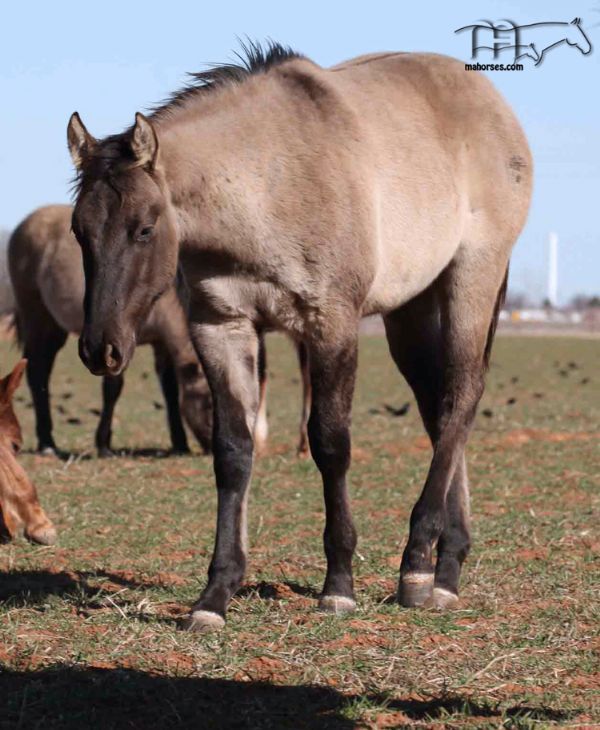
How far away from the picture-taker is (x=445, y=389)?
19.9 feet

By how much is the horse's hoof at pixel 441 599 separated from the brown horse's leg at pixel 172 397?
21.8 feet

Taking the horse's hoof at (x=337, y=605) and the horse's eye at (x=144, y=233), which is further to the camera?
the horse's hoof at (x=337, y=605)

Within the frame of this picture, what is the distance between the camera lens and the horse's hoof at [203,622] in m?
5.01

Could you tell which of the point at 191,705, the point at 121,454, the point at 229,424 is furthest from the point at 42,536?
the point at 121,454

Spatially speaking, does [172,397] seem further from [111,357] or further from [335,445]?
[111,357]

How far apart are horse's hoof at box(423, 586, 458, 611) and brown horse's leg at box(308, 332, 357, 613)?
385mm

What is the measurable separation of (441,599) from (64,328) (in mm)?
7853

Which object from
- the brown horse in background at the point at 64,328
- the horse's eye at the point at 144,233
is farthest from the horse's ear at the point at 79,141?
the brown horse in background at the point at 64,328

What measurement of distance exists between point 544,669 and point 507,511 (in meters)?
3.66

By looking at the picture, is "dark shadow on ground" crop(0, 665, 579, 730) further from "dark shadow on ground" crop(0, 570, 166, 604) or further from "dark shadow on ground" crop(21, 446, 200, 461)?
"dark shadow on ground" crop(21, 446, 200, 461)

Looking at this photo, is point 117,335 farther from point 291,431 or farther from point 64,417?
point 64,417

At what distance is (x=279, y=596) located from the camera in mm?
5703

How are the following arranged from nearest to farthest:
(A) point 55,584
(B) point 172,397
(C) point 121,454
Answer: (A) point 55,584, (C) point 121,454, (B) point 172,397

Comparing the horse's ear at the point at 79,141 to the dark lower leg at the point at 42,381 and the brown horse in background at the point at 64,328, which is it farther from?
the dark lower leg at the point at 42,381
